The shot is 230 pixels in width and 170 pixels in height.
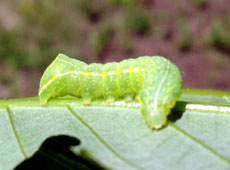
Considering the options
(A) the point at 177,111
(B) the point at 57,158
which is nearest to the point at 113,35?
(A) the point at 177,111

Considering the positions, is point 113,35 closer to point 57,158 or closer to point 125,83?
point 125,83

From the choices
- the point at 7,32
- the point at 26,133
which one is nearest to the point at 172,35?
the point at 7,32

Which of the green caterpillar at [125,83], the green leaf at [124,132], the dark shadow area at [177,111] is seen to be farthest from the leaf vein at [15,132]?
the dark shadow area at [177,111]

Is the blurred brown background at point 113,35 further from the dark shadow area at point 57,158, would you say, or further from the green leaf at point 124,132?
the dark shadow area at point 57,158

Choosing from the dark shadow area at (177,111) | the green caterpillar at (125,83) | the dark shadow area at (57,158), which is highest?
the green caterpillar at (125,83)

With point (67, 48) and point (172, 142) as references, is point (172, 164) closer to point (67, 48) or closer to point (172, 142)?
point (172, 142)

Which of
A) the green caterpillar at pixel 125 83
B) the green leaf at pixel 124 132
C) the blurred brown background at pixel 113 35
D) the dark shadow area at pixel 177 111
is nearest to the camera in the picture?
the green leaf at pixel 124 132
